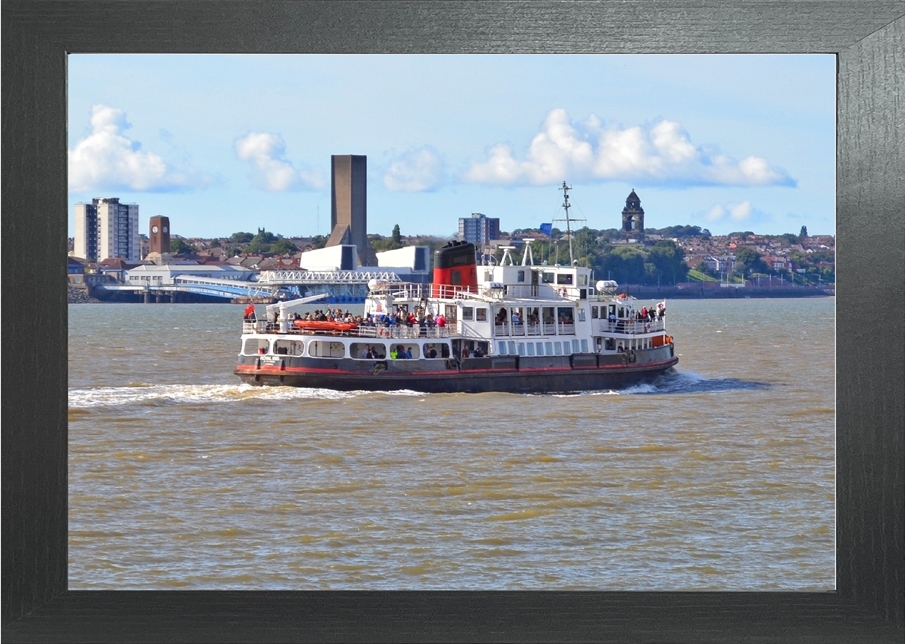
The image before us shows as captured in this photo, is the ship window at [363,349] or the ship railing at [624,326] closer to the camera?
the ship window at [363,349]

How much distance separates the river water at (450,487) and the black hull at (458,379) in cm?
22

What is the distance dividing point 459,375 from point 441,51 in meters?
13.0

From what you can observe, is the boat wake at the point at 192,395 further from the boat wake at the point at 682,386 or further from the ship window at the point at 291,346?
the boat wake at the point at 682,386

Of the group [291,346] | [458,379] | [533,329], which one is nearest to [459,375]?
[458,379]

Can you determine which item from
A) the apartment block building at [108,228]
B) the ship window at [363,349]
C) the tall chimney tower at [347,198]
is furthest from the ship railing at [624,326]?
the tall chimney tower at [347,198]

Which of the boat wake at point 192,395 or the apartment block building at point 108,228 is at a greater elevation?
the apartment block building at point 108,228

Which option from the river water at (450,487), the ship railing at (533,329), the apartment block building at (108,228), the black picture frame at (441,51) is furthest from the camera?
the apartment block building at (108,228)

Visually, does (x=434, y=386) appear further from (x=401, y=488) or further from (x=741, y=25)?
(x=741, y=25)

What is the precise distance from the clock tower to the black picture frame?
2903cm

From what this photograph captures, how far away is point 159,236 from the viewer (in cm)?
3272

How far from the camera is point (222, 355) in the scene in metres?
25.4

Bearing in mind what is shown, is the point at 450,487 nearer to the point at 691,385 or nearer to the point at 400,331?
the point at 400,331

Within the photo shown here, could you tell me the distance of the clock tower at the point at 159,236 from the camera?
3198 centimetres

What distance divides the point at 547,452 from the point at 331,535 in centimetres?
442
